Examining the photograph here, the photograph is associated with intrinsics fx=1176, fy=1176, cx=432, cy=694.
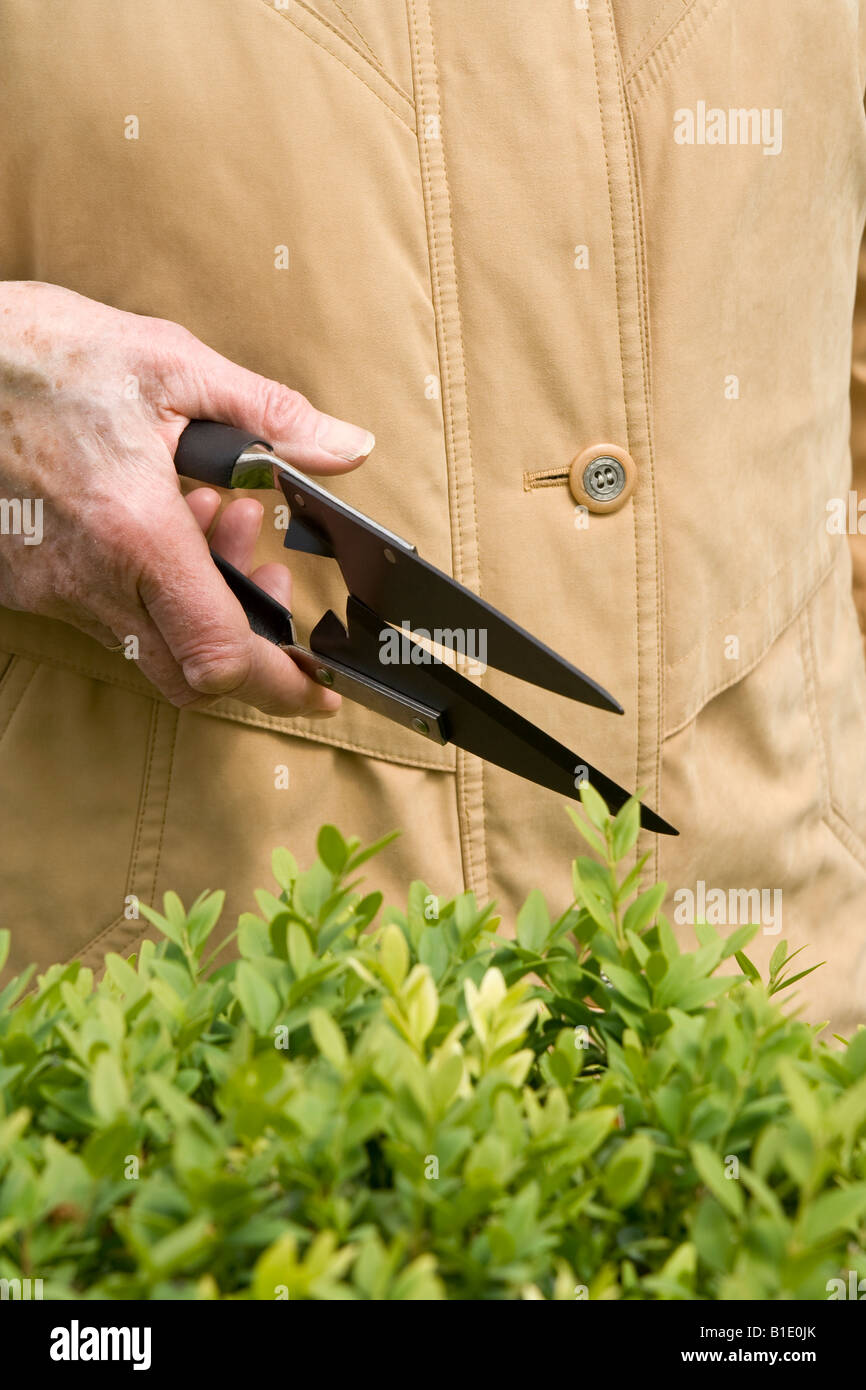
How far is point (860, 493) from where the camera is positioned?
154 cm

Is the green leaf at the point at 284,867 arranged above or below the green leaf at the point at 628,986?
above

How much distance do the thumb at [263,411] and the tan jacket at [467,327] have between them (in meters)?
0.08

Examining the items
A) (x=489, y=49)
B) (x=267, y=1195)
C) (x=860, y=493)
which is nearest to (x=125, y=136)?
(x=489, y=49)

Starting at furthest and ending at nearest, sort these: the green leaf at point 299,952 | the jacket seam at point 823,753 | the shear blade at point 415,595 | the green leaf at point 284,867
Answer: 1. the jacket seam at point 823,753
2. the shear blade at point 415,595
3. the green leaf at point 284,867
4. the green leaf at point 299,952

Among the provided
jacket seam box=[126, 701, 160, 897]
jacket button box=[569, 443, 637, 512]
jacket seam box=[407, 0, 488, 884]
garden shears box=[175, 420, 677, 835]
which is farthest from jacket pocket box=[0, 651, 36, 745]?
jacket button box=[569, 443, 637, 512]

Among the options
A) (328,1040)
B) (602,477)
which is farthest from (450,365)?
(328,1040)

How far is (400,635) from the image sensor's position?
0.94 metres

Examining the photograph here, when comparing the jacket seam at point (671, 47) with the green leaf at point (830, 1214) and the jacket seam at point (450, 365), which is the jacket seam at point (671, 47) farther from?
the green leaf at point (830, 1214)

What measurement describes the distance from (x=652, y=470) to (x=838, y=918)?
0.58 metres

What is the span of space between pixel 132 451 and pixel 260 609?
0.57 feet

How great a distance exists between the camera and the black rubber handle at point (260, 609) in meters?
1.00

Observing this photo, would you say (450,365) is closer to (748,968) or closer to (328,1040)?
(748,968)

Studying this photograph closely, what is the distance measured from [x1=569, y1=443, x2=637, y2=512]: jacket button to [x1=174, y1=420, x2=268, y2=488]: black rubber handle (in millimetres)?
303

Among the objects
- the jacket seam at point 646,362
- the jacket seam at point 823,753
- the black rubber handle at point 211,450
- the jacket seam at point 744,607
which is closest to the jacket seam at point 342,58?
the jacket seam at point 646,362
